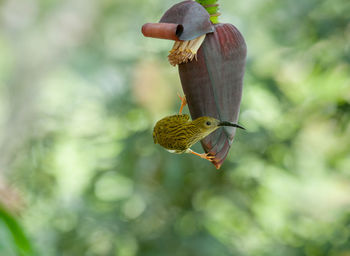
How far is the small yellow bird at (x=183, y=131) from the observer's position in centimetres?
55

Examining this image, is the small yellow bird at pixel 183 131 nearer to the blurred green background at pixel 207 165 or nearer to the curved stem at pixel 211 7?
the curved stem at pixel 211 7

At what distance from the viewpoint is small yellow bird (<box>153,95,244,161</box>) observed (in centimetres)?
55

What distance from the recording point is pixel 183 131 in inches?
22.8

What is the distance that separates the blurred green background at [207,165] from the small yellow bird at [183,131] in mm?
838

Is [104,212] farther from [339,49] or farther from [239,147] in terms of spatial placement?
[339,49]

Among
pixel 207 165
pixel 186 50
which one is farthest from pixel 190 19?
pixel 207 165

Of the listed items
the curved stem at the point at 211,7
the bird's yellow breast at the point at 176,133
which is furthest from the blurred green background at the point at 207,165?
the curved stem at the point at 211,7

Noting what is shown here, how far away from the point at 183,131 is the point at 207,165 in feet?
4.95

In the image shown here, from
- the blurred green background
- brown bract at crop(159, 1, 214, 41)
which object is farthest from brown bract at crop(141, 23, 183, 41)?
the blurred green background

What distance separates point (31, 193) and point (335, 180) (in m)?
1.48

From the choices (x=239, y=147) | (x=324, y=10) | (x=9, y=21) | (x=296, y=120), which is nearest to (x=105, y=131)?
(x=239, y=147)

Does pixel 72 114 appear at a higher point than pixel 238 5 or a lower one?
lower

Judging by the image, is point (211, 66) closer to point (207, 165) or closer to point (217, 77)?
point (217, 77)

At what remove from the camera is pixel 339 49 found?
5.29 feet
